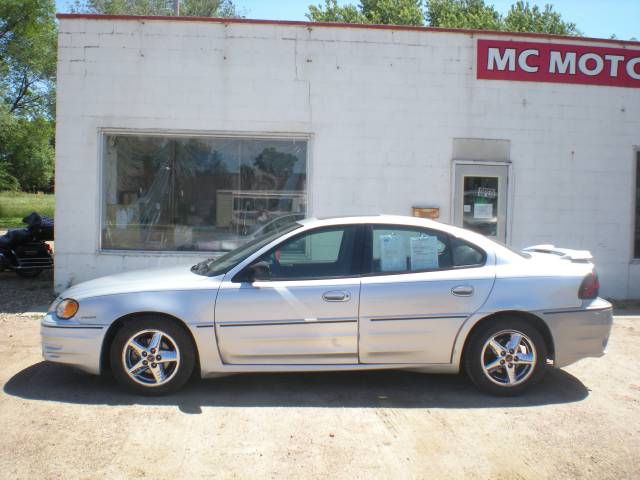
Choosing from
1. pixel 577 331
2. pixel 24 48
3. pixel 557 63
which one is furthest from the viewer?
pixel 24 48

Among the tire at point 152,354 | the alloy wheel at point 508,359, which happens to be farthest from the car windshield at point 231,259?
the alloy wheel at point 508,359

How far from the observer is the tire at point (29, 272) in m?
11.5

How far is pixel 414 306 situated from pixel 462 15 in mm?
33161

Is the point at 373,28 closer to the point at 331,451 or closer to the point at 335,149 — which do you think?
the point at 335,149

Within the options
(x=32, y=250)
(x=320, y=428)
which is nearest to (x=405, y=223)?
(x=320, y=428)

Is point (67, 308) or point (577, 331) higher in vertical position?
point (67, 308)

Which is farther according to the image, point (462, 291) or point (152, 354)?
point (462, 291)

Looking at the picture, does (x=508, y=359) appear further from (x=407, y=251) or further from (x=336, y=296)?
(x=336, y=296)

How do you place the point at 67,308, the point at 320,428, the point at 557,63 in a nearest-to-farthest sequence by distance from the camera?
the point at 320,428 < the point at 67,308 < the point at 557,63

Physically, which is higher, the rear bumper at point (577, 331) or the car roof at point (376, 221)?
the car roof at point (376, 221)

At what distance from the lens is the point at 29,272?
1161 cm

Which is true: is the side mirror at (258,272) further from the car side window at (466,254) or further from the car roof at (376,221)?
the car side window at (466,254)

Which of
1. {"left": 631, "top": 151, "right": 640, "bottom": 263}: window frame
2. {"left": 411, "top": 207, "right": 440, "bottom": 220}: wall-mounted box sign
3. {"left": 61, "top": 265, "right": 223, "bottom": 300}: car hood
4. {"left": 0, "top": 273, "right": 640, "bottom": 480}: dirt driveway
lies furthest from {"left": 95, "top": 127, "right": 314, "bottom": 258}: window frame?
{"left": 631, "top": 151, "right": 640, "bottom": 263}: window frame

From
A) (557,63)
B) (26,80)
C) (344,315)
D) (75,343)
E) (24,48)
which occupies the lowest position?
(75,343)
